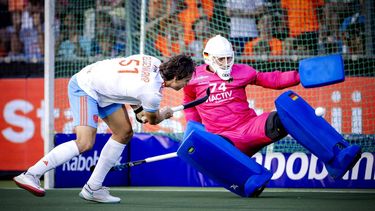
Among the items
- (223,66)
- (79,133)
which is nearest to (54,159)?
(79,133)

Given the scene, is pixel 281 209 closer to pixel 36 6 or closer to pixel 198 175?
pixel 198 175

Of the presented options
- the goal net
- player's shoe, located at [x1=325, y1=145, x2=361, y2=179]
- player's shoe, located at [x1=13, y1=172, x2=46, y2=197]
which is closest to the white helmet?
player's shoe, located at [x1=325, y1=145, x2=361, y2=179]

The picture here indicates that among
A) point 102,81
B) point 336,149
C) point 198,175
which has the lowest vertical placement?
point 198,175

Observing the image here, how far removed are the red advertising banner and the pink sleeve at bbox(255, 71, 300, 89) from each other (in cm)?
141

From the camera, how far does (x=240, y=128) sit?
6285 mm

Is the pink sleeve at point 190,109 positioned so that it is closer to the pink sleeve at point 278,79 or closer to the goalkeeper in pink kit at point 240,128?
the goalkeeper in pink kit at point 240,128

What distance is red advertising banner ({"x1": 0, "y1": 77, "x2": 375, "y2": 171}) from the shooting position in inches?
296

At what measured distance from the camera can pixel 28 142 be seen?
27.8 ft

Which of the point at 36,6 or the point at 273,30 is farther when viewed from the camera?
the point at 36,6

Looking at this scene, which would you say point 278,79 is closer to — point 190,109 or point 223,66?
point 223,66

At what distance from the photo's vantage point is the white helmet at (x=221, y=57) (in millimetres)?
6309

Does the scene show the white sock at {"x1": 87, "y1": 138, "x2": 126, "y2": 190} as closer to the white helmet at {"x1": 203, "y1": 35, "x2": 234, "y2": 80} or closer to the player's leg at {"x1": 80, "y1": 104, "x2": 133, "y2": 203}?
the player's leg at {"x1": 80, "y1": 104, "x2": 133, "y2": 203}

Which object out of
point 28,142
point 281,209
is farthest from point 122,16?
point 281,209

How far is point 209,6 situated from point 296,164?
174 centimetres
